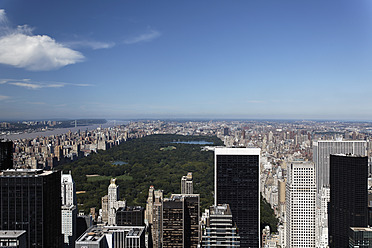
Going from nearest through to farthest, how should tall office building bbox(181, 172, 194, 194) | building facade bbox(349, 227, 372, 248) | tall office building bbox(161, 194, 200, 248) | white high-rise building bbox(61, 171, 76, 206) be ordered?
building facade bbox(349, 227, 372, 248)
tall office building bbox(161, 194, 200, 248)
white high-rise building bbox(61, 171, 76, 206)
tall office building bbox(181, 172, 194, 194)

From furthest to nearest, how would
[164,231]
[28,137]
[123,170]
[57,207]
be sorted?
[123,170] → [164,231] → [28,137] → [57,207]

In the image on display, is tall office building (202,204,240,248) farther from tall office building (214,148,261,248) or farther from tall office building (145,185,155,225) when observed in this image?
tall office building (145,185,155,225)

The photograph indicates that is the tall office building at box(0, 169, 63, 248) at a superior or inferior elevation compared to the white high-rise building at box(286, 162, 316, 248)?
superior

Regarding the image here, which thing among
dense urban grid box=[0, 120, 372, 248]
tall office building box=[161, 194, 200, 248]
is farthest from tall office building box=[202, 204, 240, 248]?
tall office building box=[161, 194, 200, 248]

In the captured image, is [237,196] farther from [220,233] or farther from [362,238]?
[220,233]

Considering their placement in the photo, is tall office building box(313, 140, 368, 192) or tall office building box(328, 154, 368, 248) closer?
tall office building box(328, 154, 368, 248)

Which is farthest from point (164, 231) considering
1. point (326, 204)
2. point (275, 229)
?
point (326, 204)

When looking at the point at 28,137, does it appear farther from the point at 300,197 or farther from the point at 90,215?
the point at 300,197
